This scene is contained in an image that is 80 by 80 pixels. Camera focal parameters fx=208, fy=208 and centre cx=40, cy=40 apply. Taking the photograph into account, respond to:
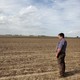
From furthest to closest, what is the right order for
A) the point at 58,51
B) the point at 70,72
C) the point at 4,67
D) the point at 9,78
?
the point at 4,67, the point at 70,72, the point at 58,51, the point at 9,78

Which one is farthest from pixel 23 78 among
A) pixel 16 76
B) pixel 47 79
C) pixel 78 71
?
pixel 78 71

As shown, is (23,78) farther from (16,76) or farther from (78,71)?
(78,71)

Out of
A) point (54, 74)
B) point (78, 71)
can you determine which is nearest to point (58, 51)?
point (54, 74)

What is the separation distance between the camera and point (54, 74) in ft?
33.8

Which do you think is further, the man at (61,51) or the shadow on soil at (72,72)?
the shadow on soil at (72,72)

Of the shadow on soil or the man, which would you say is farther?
the shadow on soil

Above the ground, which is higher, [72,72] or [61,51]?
[61,51]

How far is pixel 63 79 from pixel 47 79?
2.46ft

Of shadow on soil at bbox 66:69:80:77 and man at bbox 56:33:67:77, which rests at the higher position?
man at bbox 56:33:67:77

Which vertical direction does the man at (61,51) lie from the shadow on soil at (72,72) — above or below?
above

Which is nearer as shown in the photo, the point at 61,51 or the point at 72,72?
the point at 61,51

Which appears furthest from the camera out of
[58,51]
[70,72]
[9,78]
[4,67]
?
[4,67]

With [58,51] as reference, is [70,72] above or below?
below

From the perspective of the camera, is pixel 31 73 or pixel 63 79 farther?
pixel 31 73
